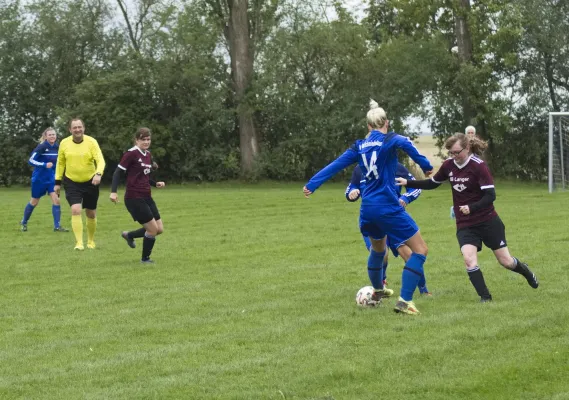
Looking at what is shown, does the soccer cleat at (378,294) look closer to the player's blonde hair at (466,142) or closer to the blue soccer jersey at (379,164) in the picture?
the blue soccer jersey at (379,164)

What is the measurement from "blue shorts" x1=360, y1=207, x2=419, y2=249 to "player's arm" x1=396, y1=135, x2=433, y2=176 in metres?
0.46

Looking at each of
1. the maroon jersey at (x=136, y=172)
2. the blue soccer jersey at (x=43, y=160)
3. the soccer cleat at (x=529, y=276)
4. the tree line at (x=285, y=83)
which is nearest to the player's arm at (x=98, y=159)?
the maroon jersey at (x=136, y=172)

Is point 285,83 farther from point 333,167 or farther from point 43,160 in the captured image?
point 333,167

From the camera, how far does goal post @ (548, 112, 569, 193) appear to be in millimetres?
30516

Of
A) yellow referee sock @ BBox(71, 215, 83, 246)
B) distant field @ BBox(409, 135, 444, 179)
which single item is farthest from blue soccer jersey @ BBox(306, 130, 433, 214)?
distant field @ BBox(409, 135, 444, 179)

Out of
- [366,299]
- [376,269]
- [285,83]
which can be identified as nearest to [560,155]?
[285,83]

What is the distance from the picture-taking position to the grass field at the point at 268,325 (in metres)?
6.70

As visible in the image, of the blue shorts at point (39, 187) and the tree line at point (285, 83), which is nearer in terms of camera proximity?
the blue shorts at point (39, 187)

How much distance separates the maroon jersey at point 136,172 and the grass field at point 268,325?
99cm

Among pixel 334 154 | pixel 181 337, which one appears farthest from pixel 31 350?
pixel 334 154

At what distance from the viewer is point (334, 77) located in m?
38.5

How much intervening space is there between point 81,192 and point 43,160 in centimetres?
424

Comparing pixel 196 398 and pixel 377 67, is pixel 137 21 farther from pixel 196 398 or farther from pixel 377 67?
pixel 196 398

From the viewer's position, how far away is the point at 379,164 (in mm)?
9242
